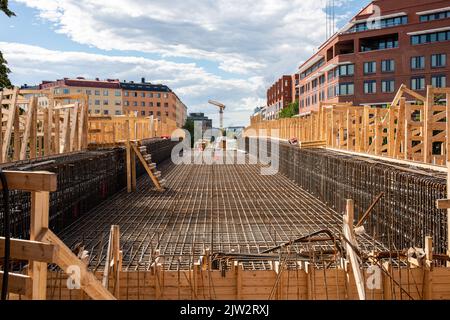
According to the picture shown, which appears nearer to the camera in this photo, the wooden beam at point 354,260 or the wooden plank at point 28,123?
the wooden beam at point 354,260

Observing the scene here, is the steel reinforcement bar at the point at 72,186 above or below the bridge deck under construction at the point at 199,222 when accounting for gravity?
above

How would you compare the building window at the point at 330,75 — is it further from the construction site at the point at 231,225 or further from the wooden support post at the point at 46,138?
the wooden support post at the point at 46,138

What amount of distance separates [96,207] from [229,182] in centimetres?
754

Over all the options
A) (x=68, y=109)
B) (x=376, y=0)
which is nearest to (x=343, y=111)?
(x=68, y=109)

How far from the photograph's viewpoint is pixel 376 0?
48406 millimetres

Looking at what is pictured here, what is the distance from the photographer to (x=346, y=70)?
47719mm

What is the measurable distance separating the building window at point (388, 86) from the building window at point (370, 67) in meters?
1.52

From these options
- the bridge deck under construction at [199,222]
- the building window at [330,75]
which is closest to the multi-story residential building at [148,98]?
the building window at [330,75]

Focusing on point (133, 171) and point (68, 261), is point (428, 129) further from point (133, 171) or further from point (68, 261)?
point (133, 171)

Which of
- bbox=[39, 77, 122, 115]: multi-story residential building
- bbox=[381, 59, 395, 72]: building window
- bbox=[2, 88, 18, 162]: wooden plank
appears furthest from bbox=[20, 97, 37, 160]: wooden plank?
bbox=[39, 77, 122, 115]: multi-story residential building

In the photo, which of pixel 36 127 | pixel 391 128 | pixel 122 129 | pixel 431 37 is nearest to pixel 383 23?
pixel 431 37

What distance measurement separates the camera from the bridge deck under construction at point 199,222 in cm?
838
